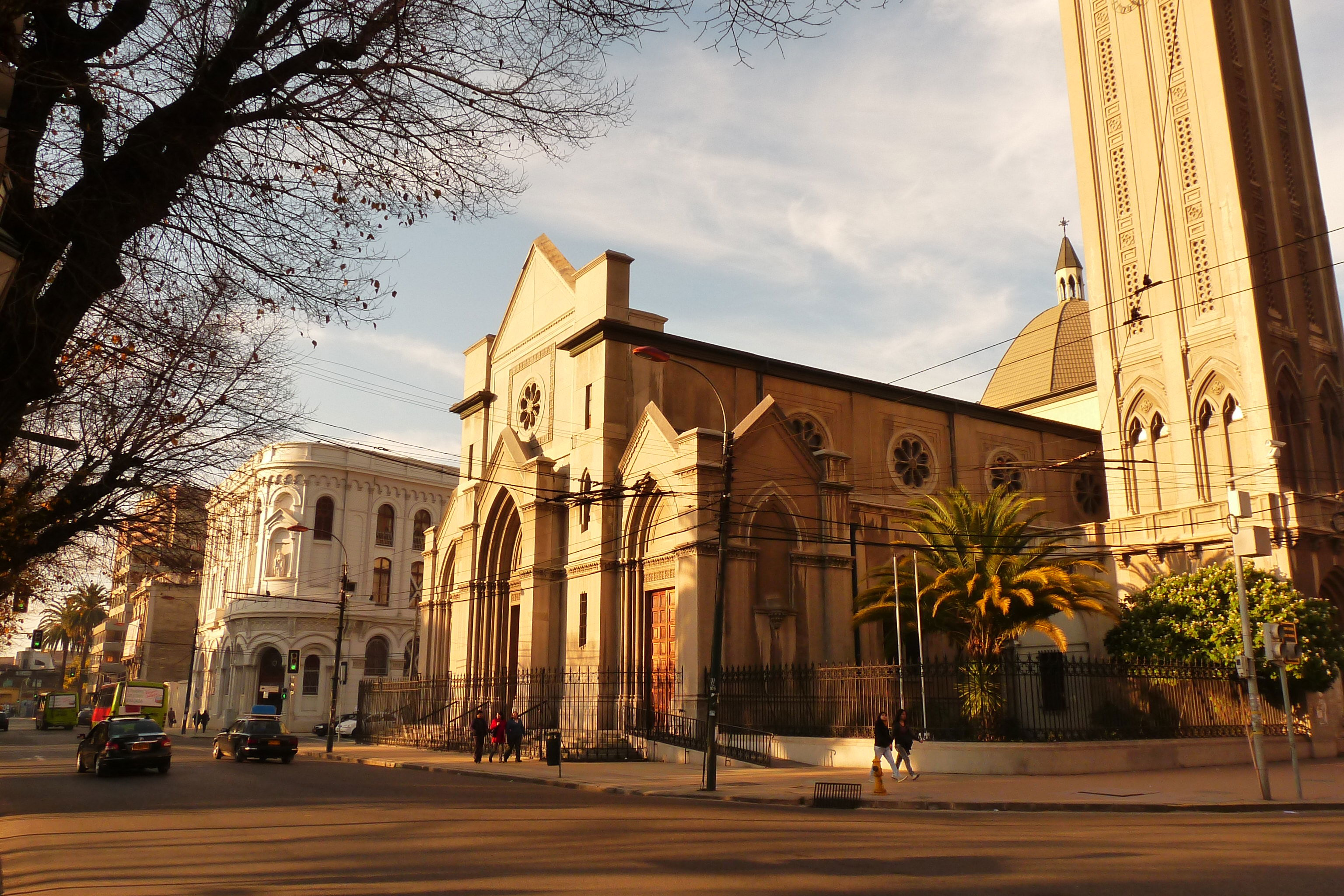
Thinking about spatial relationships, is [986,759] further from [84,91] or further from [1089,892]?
[84,91]

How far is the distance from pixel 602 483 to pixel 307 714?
3095cm

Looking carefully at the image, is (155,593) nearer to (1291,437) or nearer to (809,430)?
(809,430)

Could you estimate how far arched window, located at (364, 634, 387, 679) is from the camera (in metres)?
56.8

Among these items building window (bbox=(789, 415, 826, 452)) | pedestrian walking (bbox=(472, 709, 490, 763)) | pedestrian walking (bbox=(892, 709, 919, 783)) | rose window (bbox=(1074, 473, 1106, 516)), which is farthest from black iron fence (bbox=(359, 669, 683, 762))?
rose window (bbox=(1074, 473, 1106, 516))

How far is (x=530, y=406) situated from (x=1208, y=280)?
2433 centimetres

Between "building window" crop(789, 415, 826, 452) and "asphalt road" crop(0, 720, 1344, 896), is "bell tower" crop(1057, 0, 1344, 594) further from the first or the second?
"asphalt road" crop(0, 720, 1344, 896)

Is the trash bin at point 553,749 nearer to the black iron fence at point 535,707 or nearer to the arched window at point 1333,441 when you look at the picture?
the black iron fence at point 535,707

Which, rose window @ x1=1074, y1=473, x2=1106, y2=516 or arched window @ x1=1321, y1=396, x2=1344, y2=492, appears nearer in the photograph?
arched window @ x1=1321, y1=396, x2=1344, y2=492

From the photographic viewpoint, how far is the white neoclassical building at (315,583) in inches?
2094

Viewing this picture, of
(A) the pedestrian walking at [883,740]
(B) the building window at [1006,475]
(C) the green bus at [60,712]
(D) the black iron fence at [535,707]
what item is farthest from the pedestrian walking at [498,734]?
(C) the green bus at [60,712]

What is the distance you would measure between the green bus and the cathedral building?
37960 millimetres

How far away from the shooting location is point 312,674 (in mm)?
54156

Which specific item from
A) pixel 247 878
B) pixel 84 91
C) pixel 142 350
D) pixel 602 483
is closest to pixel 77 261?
pixel 84 91

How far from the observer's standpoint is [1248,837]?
11.6 meters
